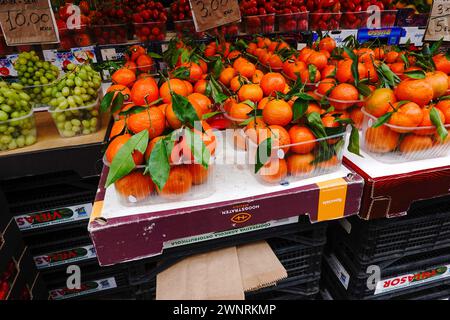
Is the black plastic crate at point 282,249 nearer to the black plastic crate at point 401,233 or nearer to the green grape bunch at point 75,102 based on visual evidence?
the black plastic crate at point 401,233

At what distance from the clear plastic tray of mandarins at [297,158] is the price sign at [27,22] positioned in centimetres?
116

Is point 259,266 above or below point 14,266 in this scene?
above

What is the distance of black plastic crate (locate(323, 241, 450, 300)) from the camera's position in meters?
1.17

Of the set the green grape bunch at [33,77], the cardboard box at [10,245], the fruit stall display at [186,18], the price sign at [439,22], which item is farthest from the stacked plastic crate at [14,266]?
the price sign at [439,22]

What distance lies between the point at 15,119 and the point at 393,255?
55.5 inches

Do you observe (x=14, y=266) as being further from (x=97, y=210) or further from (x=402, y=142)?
(x=402, y=142)

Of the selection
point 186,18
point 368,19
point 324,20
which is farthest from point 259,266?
point 368,19

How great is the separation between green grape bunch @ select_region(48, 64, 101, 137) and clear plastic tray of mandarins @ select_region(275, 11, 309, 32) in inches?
62.9

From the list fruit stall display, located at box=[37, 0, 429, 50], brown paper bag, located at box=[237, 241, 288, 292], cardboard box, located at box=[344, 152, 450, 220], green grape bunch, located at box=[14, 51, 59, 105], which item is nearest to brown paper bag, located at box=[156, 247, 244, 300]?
brown paper bag, located at box=[237, 241, 288, 292]

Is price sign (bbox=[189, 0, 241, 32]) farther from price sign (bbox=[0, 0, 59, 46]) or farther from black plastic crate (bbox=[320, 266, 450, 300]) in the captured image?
black plastic crate (bbox=[320, 266, 450, 300])

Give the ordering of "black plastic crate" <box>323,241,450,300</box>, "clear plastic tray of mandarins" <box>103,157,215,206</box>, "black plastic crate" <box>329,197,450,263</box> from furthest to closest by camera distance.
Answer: "black plastic crate" <box>323,241,450,300</box> < "black plastic crate" <box>329,197,450,263</box> < "clear plastic tray of mandarins" <box>103,157,215,206</box>

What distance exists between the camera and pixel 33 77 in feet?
4.55

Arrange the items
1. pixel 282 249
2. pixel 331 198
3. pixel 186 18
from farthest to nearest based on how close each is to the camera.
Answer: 1. pixel 186 18
2. pixel 282 249
3. pixel 331 198
